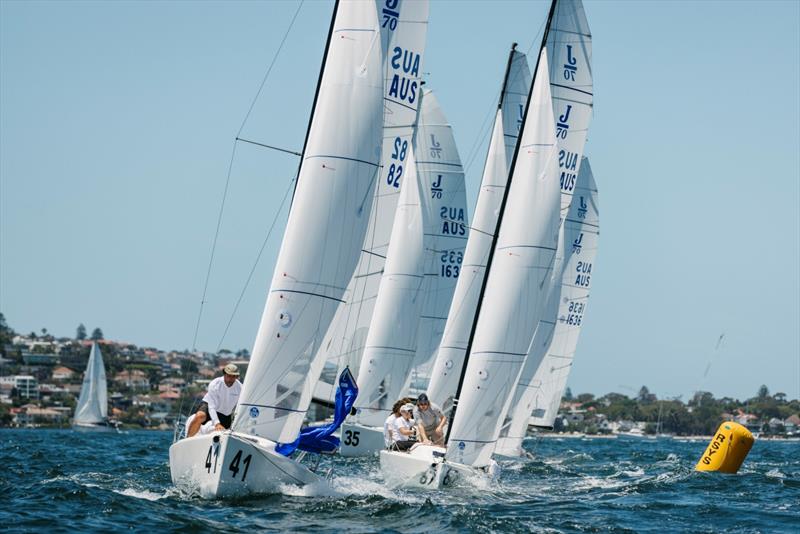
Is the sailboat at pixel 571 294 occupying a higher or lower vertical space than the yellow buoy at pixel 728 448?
higher

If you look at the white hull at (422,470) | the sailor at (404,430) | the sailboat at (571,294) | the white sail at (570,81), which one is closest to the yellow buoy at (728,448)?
the white sail at (570,81)

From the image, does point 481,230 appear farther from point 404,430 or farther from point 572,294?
point 572,294

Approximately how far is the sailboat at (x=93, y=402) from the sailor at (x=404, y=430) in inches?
2281

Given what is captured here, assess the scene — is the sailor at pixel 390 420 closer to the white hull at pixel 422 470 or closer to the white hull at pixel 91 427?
the white hull at pixel 422 470

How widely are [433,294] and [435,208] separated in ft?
7.86

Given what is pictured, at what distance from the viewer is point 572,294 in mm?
35562

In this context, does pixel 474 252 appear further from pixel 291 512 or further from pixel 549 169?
pixel 291 512

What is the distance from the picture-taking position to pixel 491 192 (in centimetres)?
2795

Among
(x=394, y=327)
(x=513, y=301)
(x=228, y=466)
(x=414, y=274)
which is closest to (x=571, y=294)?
(x=414, y=274)

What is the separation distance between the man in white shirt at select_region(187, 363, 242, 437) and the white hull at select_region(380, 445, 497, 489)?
3344 mm

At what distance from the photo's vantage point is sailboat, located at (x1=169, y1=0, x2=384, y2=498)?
1733 centimetres

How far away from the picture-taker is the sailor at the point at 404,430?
20844 mm

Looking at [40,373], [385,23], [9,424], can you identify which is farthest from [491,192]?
[40,373]

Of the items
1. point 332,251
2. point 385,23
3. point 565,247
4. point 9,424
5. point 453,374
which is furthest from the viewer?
point 9,424
